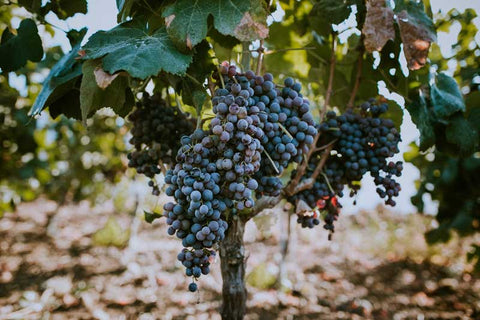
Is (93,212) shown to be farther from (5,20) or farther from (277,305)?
(5,20)

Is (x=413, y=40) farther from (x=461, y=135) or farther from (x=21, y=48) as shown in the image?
(x=21, y=48)

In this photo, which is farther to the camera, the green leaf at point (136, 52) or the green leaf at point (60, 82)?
the green leaf at point (60, 82)

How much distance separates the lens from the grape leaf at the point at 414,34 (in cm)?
142

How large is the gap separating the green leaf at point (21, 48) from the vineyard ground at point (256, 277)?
5.20 feet

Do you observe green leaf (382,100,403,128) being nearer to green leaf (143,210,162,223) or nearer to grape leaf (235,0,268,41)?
grape leaf (235,0,268,41)

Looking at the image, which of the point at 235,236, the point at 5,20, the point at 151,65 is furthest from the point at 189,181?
the point at 5,20

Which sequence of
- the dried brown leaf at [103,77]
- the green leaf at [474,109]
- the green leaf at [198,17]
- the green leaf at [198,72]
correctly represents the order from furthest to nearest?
the green leaf at [474,109], the green leaf at [198,72], the green leaf at [198,17], the dried brown leaf at [103,77]

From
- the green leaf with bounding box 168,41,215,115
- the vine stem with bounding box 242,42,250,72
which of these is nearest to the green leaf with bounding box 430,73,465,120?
the vine stem with bounding box 242,42,250,72

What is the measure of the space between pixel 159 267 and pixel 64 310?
1449 millimetres

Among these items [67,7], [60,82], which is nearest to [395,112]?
[60,82]

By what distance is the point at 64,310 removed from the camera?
3.52m

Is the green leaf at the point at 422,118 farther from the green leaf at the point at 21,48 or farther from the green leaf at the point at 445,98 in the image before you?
the green leaf at the point at 21,48

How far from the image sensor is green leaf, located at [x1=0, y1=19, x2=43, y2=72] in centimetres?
172

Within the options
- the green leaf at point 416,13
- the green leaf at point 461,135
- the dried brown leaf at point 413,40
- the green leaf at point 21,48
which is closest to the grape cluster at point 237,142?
the dried brown leaf at point 413,40
